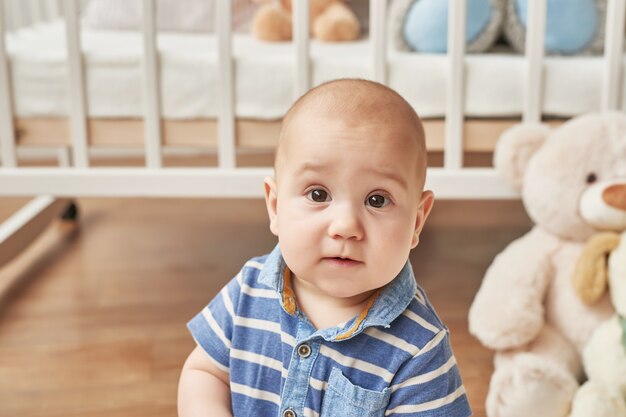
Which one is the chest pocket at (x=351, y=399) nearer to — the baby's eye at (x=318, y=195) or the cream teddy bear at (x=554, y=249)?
the baby's eye at (x=318, y=195)

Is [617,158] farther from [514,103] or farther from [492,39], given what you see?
[492,39]

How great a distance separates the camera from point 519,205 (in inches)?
88.4

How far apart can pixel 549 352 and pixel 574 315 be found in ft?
0.22

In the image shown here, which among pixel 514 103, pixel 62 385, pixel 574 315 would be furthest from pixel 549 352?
pixel 62 385

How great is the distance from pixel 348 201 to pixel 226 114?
66cm

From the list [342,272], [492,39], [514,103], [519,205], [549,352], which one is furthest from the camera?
[519,205]

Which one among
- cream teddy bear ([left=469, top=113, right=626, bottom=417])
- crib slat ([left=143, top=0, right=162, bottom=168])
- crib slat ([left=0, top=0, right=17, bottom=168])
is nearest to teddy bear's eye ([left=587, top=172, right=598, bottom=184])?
cream teddy bear ([left=469, top=113, right=626, bottom=417])

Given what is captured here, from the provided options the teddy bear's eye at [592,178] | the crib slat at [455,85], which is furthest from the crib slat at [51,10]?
the teddy bear's eye at [592,178]

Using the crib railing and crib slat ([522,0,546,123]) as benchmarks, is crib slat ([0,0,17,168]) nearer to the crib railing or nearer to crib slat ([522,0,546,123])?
the crib railing

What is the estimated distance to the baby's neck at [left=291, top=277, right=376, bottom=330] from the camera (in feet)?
2.43

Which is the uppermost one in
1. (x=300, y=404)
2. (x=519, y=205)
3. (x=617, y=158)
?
(x=617, y=158)

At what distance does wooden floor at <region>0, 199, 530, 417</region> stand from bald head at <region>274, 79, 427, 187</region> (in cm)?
57

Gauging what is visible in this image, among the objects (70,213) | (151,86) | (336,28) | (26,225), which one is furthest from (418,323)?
(70,213)

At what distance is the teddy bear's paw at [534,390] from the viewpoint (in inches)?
40.8
